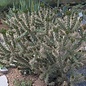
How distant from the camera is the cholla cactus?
3.38m

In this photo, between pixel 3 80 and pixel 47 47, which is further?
pixel 3 80

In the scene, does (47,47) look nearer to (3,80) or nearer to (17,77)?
(17,77)

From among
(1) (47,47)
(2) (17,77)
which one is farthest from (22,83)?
(1) (47,47)

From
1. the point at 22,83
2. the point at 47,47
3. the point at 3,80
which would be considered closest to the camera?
the point at 47,47

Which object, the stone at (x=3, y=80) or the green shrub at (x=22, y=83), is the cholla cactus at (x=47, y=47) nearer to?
the green shrub at (x=22, y=83)

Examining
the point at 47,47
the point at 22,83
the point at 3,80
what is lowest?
the point at 22,83

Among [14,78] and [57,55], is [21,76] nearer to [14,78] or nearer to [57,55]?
[14,78]

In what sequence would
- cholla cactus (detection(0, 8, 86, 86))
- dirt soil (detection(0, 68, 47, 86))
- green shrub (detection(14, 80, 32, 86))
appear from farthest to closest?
dirt soil (detection(0, 68, 47, 86)) → green shrub (detection(14, 80, 32, 86)) → cholla cactus (detection(0, 8, 86, 86))

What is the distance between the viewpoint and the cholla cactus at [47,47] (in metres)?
3.38

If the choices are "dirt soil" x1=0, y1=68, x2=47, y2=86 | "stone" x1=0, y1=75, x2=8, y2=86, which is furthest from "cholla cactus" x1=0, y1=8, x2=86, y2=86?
"stone" x1=0, y1=75, x2=8, y2=86

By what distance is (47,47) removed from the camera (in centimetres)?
339

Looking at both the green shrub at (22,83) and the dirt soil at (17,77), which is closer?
the green shrub at (22,83)

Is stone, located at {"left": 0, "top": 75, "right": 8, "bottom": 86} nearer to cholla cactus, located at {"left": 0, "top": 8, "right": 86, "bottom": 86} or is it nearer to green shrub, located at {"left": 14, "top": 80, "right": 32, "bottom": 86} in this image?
green shrub, located at {"left": 14, "top": 80, "right": 32, "bottom": 86}

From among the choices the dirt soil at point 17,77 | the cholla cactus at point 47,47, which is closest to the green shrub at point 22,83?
the dirt soil at point 17,77
